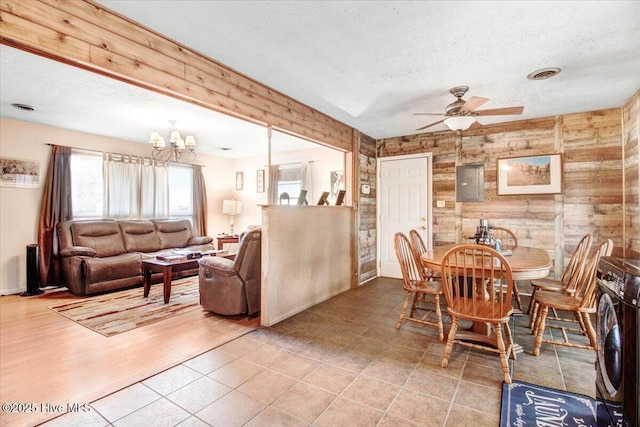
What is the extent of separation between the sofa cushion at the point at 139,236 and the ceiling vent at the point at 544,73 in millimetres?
5952

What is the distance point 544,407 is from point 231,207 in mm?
6479

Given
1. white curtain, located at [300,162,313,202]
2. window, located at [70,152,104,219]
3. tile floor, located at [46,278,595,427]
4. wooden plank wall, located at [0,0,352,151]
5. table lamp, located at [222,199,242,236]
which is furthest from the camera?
table lamp, located at [222,199,242,236]

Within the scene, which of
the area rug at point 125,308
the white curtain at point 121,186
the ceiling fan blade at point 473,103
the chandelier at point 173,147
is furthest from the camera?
the white curtain at point 121,186

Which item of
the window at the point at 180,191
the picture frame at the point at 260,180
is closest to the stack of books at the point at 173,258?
the window at the point at 180,191

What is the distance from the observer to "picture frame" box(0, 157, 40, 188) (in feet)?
14.5

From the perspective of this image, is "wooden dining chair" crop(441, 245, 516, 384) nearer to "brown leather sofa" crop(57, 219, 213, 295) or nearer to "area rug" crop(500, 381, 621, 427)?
"area rug" crop(500, 381, 621, 427)

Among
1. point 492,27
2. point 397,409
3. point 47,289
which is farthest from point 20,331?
point 492,27

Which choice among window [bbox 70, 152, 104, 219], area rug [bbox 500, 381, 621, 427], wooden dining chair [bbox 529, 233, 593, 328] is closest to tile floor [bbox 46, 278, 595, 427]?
area rug [bbox 500, 381, 621, 427]

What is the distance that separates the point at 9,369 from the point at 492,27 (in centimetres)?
436

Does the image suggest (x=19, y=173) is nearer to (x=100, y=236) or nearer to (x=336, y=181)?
(x=100, y=236)

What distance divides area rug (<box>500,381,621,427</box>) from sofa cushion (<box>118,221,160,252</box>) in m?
5.50

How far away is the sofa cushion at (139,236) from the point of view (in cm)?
526

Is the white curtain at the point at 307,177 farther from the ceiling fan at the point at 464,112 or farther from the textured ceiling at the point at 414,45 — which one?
the ceiling fan at the point at 464,112

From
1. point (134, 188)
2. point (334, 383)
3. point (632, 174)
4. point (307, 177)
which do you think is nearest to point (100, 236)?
point (134, 188)
